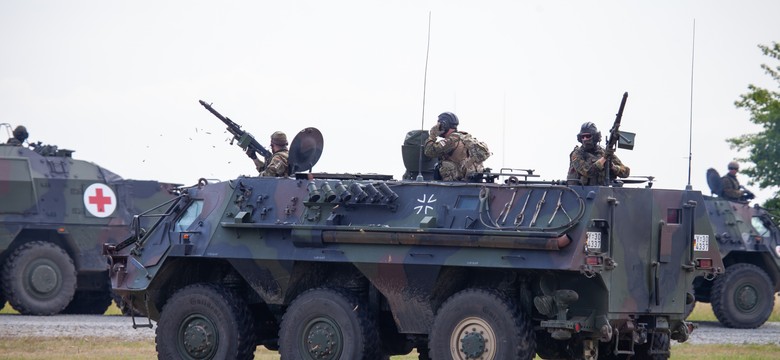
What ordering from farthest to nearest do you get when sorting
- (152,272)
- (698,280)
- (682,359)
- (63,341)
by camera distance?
(698,280) → (63,341) → (682,359) → (152,272)

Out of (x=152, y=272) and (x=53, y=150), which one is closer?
(x=152, y=272)

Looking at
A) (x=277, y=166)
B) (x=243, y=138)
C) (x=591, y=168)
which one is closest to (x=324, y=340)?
(x=277, y=166)

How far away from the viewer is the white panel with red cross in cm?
2905

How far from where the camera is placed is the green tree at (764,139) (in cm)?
3591

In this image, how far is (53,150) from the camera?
29203mm

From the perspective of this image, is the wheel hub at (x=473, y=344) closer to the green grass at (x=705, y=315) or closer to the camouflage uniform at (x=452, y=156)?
the camouflage uniform at (x=452, y=156)

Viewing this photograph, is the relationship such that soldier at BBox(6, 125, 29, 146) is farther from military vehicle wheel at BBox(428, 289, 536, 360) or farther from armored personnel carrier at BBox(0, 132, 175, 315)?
military vehicle wheel at BBox(428, 289, 536, 360)

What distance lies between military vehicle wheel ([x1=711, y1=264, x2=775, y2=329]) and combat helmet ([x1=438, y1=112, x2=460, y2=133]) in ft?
37.6

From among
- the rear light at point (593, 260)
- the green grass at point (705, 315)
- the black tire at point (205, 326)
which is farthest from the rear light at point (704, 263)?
the green grass at point (705, 315)

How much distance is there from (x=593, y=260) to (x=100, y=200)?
639 inches

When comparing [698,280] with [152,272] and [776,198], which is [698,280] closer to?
[776,198]

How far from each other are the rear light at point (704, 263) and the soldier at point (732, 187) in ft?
46.0

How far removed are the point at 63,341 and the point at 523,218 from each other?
28.6ft

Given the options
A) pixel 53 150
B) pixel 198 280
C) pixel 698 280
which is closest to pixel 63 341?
pixel 198 280
